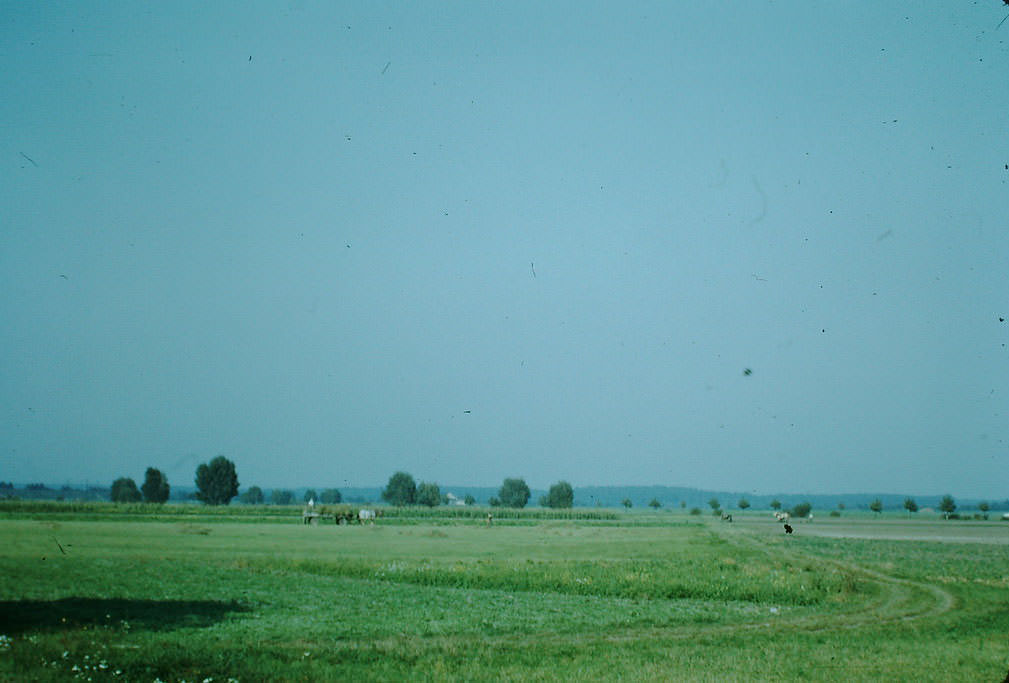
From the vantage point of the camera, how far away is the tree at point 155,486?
413ft

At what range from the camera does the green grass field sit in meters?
20.3

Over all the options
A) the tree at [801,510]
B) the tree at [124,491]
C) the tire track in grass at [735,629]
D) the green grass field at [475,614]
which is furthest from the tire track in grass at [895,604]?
the tree at [801,510]

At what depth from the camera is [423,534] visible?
3273 inches

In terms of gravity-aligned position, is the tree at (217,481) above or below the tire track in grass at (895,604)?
above

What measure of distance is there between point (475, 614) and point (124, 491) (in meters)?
104

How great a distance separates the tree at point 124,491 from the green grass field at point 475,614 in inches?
2345

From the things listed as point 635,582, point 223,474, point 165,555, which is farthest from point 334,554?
point 223,474

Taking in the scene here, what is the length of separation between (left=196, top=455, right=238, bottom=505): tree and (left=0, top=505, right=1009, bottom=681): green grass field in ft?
321

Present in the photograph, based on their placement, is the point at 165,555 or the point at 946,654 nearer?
the point at 946,654

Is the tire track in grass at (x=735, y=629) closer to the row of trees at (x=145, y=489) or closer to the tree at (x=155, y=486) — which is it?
the row of trees at (x=145, y=489)

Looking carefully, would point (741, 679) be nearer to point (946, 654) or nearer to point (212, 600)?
point (946, 654)

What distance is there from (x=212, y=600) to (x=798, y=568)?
33.3 meters

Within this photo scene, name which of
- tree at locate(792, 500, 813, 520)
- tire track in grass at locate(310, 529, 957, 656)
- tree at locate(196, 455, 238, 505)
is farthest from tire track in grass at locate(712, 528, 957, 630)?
tree at locate(196, 455, 238, 505)

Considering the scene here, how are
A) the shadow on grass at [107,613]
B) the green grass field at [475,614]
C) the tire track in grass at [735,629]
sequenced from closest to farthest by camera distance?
the green grass field at [475,614], the tire track in grass at [735,629], the shadow on grass at [107,613]
